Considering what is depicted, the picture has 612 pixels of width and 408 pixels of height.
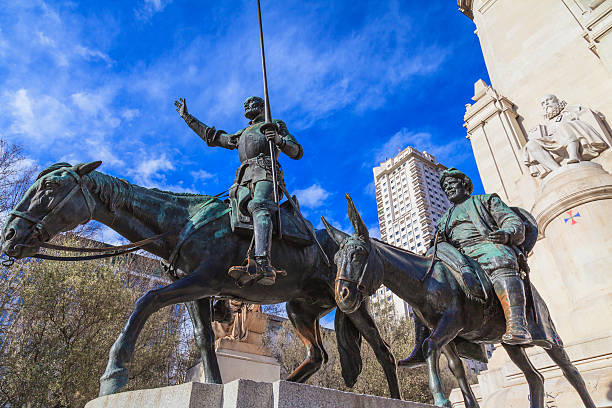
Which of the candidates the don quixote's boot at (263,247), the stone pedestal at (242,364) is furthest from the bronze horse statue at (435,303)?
the stone pedestal at (242,364)

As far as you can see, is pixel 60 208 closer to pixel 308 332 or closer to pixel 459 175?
pixel 308 332

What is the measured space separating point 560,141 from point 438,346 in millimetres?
9727

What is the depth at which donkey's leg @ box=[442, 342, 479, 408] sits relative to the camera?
16.0ft

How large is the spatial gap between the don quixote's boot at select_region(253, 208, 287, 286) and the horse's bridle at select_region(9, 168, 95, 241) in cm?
184

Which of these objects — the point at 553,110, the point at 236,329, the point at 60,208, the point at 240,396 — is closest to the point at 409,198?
the point at 553,110

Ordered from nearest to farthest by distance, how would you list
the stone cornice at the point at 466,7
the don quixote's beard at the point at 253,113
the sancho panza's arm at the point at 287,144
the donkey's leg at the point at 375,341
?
the donkey's leg at the point at 375,341 → the sancho panza's arm at the point at 287,144 → the don quixote's beard at the point at 253,113 → the stone cornice at the point at 466,7

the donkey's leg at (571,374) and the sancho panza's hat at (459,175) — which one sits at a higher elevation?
the sancho panza's hat at (459,175)

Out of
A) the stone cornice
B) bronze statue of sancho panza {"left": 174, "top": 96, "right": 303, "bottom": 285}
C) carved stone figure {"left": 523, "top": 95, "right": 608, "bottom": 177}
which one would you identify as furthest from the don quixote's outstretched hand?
the stone cornice

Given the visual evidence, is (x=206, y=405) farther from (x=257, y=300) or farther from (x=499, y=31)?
(x=499, y=31)

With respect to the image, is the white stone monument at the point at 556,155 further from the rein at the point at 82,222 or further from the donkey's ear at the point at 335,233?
the rein at the point at 82,222

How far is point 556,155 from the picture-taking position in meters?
11.5

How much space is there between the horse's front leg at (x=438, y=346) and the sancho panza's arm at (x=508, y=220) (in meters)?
1.28

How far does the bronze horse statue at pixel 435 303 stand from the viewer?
4.20 meters

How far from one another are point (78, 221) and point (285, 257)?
2401 mm
